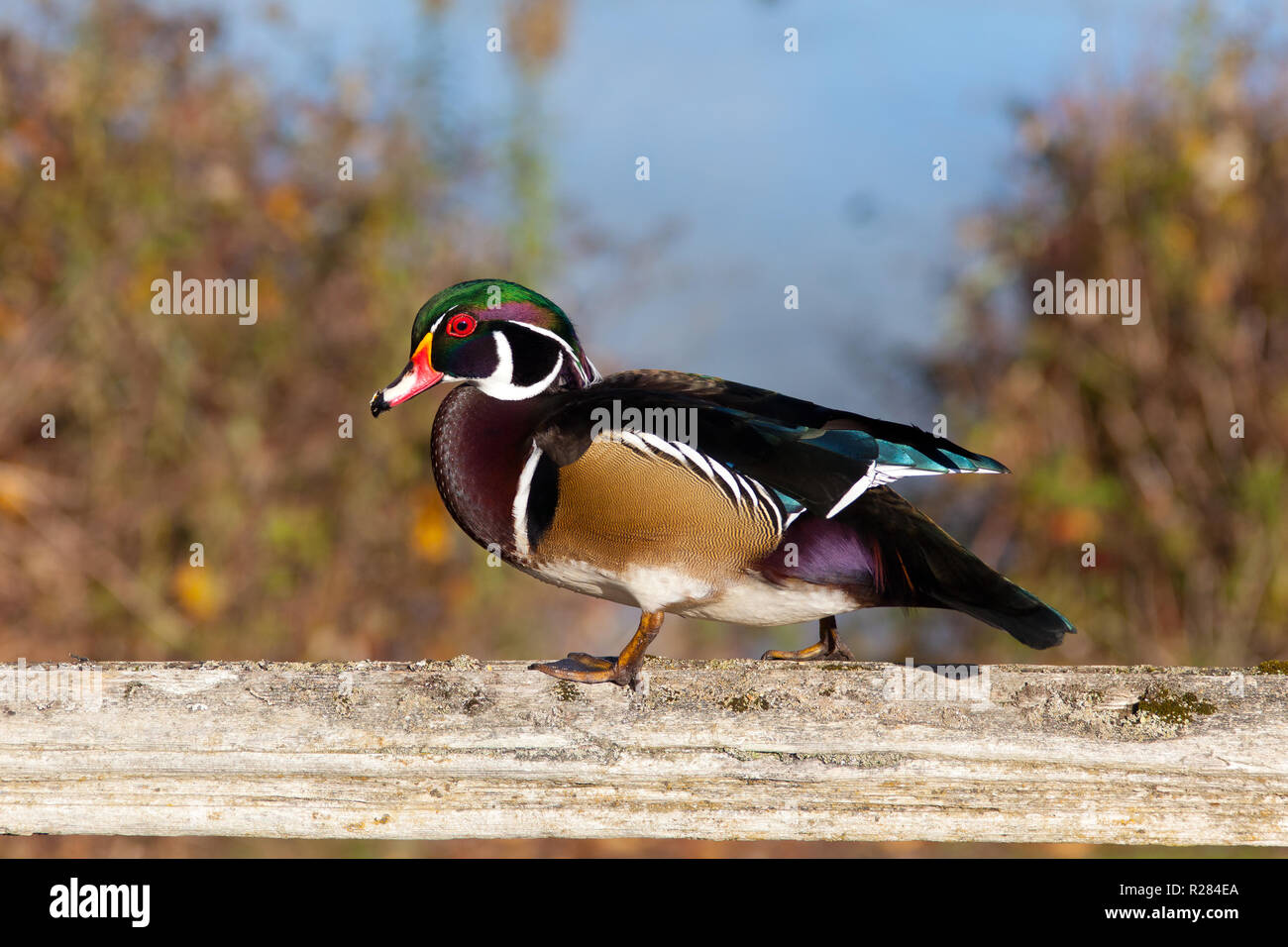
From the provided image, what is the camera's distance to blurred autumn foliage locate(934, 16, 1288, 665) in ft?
16.4

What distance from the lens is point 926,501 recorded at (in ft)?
17.6

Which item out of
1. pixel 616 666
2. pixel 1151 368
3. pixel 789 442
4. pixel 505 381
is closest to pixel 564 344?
pixel 505 381

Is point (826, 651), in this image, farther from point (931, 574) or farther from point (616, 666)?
point (616, 666)

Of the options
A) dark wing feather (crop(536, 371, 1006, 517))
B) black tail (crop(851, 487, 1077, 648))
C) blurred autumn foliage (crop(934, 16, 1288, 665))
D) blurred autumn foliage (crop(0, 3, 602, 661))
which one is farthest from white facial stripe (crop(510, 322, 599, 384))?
blurred autumn foliage (crop(934, 16, 1288, 665))

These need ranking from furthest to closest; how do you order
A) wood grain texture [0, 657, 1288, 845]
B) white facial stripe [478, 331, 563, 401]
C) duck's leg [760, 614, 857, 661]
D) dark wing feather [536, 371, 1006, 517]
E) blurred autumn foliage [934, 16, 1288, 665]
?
blurred autumn foliage [934, 16, 1288, 665] → duck's leg [760, 614, 857, 661] → white facial stripe [478, 331, 563, 401] → dark wing feather [536, 371, 1006, 517] → wood grain texture [0, 657, 1288, 845]

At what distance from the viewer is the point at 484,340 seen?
6.90 feet

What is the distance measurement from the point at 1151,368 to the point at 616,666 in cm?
382

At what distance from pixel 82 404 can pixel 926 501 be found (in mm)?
3418

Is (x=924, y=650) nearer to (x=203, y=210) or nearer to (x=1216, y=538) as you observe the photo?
(x=1216, y=538)

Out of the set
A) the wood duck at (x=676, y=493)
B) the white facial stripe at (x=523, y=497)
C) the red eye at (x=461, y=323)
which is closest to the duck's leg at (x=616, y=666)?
the wood duck at (x=676, y=493)

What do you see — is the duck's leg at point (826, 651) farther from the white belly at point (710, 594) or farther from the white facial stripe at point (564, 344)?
the white facial stripe at point (564, 344)

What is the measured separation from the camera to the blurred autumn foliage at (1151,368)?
16.4 feet

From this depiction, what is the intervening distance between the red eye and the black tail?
730mm

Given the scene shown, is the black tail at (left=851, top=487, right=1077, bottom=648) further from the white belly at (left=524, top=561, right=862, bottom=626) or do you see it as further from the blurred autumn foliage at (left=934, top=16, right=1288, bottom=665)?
the blurred autumn foliage at (left=934, top=16, right=1288, bottom=665)
